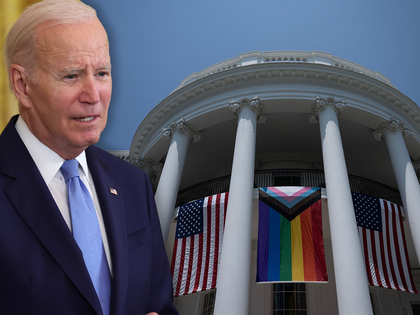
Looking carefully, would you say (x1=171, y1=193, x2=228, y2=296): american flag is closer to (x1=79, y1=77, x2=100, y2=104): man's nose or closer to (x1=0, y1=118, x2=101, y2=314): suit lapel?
(x1=0, y1=118, x2=101, y2=314): suit lapel

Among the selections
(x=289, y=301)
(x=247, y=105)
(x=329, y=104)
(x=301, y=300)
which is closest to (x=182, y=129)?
(x=247, y=105)

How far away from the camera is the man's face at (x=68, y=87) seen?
5.68 ft

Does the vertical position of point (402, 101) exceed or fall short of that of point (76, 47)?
it exceeds it

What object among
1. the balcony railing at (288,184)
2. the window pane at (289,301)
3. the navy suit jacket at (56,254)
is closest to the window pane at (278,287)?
the window pane at (289,301)

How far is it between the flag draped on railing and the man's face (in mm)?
11492

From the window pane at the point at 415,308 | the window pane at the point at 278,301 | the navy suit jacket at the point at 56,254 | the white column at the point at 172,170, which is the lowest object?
the navy suit jacket at the point at 56,254

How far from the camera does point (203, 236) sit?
1417 cm

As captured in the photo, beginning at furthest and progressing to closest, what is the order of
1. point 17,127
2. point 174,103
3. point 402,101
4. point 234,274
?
point 174,103, point 402,101, point 234,274, point 17,127

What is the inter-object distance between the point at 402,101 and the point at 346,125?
271cm

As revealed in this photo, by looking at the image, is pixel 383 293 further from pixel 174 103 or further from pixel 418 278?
pixel 174 103

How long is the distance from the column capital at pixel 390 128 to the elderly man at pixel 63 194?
648 inches

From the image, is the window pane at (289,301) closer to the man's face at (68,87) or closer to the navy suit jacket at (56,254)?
the navy suit jacket at (56,254)

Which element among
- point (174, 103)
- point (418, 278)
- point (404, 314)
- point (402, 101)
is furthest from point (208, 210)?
point (418, 278)

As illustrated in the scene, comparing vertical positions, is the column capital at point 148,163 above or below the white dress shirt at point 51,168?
above
